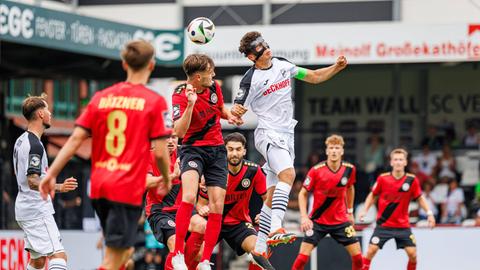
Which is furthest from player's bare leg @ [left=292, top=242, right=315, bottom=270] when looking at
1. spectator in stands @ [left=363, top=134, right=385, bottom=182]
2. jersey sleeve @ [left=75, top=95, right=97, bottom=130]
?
jersey sleeve @ [left=75, top=95, right=97, bottom=130]

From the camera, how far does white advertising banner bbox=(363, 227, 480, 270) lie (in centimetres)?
2100

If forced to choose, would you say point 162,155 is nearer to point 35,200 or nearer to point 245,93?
point 245,93

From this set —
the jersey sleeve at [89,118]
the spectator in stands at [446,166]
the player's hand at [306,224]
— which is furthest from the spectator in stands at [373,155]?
the jersey sleeve at [89,118]

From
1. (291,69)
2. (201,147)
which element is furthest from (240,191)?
(201,147)

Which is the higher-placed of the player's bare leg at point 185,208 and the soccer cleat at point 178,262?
the player's bare leg at point 185,208

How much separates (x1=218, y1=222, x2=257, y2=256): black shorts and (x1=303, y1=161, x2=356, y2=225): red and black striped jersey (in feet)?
10.5

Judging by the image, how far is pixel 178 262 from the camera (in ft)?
42.2

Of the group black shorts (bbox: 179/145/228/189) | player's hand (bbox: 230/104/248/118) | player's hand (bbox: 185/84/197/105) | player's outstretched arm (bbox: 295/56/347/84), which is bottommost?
black shorts (bbox: 179/145/228/189)

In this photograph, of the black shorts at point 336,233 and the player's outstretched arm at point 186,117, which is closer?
the player's outstretched arm at point 186,117

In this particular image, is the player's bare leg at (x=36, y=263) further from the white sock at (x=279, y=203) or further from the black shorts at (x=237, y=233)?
the white sock at (x=279, y=203)

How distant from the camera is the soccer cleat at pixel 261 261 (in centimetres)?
1434

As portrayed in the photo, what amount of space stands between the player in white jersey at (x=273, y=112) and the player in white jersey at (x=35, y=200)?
7.69ft

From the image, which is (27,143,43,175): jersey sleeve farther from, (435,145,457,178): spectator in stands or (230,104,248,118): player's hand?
(435,145,457,178): spectator in stands

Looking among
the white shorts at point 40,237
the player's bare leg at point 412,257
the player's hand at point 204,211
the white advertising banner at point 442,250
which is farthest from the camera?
the white advertising banner at point 442,250
